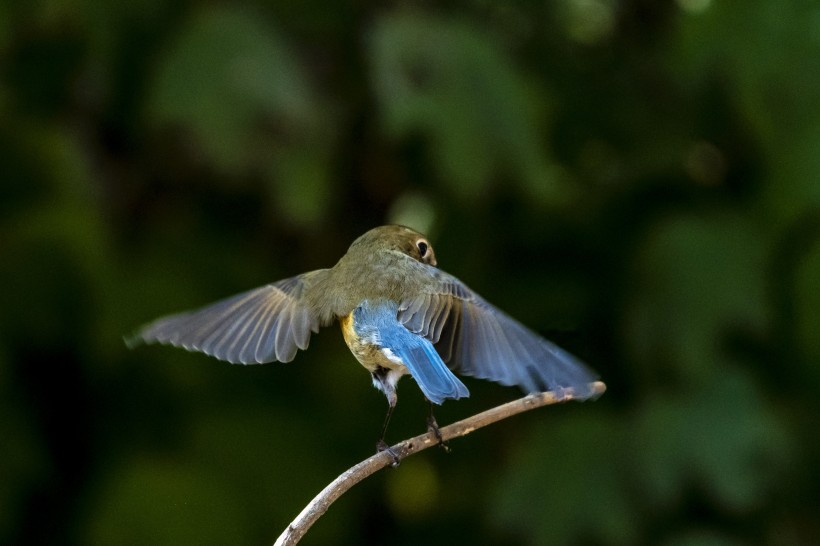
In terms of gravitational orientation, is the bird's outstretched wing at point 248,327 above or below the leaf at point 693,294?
above

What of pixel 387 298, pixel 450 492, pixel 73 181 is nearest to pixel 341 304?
pixel 387 298

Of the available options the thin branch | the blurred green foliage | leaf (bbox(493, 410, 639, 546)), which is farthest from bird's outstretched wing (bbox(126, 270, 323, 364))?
leaf (bbox(493, 410, 639, 546))

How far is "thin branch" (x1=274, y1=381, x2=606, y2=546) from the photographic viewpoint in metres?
1.44

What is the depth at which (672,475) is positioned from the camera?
3.17 meters

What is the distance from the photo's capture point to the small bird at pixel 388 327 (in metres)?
1.98

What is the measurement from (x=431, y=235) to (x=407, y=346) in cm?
145

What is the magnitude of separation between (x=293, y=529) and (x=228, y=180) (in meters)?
2.13

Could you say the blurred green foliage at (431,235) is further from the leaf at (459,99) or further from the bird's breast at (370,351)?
the bird's breast at (370,351)

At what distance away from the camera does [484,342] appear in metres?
2.11

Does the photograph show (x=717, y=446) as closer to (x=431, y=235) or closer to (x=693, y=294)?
(x=693, y=294)

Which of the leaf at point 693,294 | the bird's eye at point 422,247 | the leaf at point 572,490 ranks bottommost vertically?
the leaf at point 572,490

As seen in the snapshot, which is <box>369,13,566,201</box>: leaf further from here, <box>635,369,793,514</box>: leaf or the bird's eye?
<box>635,369,793,514</box>: leaf

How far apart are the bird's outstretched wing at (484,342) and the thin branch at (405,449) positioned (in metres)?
0.02

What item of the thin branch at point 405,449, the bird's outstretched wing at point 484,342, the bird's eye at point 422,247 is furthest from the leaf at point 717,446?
the thin branch at point 405,449
